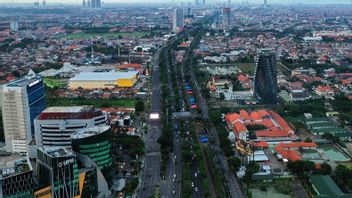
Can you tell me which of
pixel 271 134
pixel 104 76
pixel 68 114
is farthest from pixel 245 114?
pixel 104 76

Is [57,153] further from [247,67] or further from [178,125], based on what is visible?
[247,67]

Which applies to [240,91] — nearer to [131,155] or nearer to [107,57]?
[131,155]

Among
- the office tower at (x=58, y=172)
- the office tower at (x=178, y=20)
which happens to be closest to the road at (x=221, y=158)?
the office tower at (x=58, y=172)

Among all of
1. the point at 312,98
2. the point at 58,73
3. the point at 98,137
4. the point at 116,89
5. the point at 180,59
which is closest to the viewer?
the point at 98,137

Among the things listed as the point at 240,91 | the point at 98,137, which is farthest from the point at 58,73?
the point at 98,137

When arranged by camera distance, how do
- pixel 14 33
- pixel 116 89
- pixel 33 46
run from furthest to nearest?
pixel 14 33 < pixel 33 46 < pixel 116 89

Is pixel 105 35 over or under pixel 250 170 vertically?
over

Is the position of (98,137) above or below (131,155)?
above

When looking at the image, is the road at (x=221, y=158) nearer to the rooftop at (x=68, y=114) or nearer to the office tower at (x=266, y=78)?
the office tower at (x=266, y=78)
